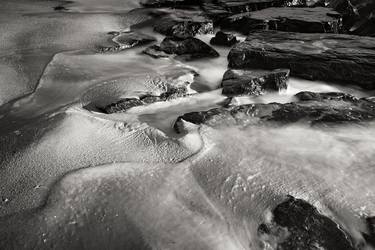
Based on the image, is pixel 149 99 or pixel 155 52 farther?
pixel 155 52

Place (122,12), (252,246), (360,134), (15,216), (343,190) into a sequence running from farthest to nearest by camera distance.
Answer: (122,12) → (360,134) → (343,190) → (15,216) → (252,246)

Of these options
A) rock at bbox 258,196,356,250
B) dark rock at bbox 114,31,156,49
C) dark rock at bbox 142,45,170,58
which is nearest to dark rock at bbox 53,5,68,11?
dark rock at bbox 114,31,156,49

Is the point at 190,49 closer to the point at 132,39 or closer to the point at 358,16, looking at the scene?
the point at 132,39

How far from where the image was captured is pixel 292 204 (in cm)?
255

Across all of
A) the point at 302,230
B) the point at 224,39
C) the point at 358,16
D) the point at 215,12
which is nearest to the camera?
the point at 302,230

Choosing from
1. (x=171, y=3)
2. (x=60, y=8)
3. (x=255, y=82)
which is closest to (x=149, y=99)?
(x=255, y=82)

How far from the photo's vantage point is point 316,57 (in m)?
4.86

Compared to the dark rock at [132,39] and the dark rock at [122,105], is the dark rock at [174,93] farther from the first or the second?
the dark rock at [132,39]

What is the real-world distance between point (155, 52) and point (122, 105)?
1.83 meters

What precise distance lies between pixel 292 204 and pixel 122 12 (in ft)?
19.6

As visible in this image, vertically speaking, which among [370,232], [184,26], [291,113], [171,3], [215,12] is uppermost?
[171,3]

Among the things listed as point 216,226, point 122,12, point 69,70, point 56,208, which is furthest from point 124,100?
point 122,12

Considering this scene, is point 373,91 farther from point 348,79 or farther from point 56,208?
point 56,208

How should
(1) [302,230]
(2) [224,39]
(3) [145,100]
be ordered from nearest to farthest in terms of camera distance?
(1) [302,230] < (3) [145,100] < (2) [224,39]
